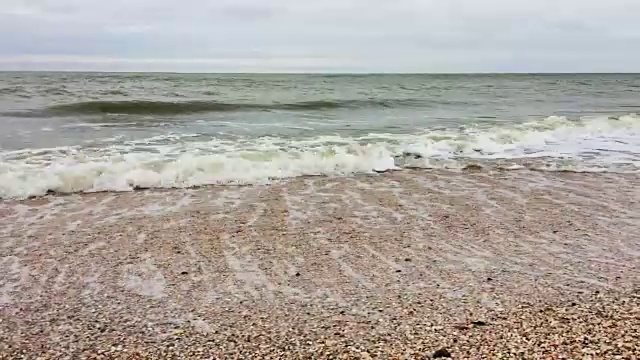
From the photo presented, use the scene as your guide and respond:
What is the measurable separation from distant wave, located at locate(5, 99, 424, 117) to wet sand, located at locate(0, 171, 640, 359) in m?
11.9

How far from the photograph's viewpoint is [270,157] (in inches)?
336

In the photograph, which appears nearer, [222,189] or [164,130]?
[222,189]

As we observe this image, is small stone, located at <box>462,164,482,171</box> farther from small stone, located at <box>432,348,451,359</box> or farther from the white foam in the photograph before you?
small stone, located at <box>432,348,451,359</box>

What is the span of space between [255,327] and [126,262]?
1545mm

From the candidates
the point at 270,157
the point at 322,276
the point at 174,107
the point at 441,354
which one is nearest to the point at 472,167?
the point at 270,157

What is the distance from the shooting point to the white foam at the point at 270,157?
7.00 meters

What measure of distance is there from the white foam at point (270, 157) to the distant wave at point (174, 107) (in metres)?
6.73

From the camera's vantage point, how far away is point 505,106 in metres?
21.9

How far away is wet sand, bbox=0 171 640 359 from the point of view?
2.82 meters

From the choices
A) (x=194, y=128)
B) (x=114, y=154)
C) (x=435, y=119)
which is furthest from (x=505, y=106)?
(x=114, y=154)

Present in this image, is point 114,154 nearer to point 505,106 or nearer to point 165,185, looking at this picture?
point 165,185

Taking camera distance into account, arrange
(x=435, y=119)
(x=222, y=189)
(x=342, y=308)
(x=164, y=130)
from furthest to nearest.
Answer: (x=435, y=119) < (x=164, y=130) < (x=222, y=189) < (x=342, y=308)

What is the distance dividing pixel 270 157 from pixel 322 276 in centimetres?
489

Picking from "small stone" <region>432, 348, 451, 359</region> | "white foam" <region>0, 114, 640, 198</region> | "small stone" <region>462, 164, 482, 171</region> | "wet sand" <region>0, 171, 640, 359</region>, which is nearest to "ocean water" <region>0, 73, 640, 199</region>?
"white foam" <region>0, 114, 640, 198</region>
